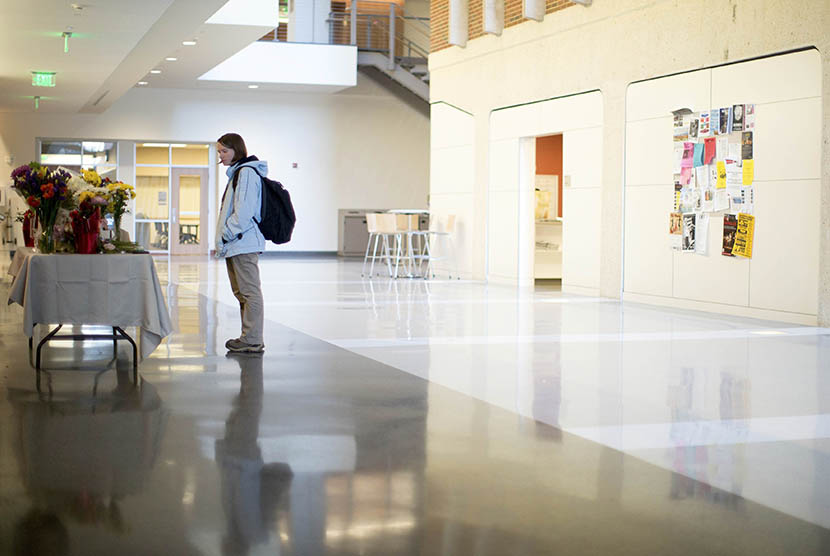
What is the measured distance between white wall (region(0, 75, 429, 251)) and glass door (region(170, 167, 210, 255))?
0.50 m

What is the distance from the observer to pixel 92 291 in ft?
21.5

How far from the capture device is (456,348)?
26.0 ft

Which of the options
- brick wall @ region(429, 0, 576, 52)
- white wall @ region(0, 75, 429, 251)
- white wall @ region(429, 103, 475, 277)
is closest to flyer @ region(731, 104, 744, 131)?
brick wall @ region(429, 0, 576, 52)

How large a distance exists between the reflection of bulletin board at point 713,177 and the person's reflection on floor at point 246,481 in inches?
271

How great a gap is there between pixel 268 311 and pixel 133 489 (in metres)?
7.04

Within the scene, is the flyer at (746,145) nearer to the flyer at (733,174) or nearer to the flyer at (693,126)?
the flyer at (733,174)

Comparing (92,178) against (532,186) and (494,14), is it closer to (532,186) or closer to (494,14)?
(532,186)

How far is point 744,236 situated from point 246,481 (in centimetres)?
804

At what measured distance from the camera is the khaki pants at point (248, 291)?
7145mm

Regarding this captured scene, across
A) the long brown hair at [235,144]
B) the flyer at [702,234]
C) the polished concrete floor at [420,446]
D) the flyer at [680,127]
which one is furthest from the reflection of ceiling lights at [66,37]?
the flyer at [702,234]

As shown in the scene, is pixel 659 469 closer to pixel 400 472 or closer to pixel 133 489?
pixel 400 472

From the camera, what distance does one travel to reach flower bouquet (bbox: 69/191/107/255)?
6738 mm

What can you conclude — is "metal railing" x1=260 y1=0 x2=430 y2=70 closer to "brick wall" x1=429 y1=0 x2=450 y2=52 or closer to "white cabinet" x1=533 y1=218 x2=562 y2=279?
"brick wall" x1=429 y1=0 x2=450 y2=52

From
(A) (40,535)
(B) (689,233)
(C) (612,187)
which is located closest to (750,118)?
(B) (689,233)
